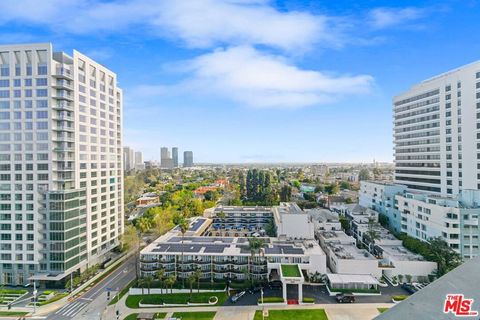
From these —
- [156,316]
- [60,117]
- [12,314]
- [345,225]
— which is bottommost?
[12,314]

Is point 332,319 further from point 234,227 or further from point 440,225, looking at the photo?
point 234,227

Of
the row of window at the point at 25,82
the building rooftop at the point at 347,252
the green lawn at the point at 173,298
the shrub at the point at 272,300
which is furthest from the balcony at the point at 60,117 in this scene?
the building rooftop at the point at 347,252

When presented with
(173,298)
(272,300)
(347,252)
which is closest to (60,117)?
(173,298)

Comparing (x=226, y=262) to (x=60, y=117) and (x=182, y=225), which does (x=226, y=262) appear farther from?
(x=60, y=117)

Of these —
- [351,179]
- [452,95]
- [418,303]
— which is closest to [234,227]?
[452,95]

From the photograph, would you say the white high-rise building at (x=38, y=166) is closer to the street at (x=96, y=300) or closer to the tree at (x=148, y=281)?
the street at (x=96, y=300)

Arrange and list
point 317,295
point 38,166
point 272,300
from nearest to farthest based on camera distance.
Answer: point 272,300 → point 317,295 → point 38,166

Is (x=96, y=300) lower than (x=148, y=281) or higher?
lower
